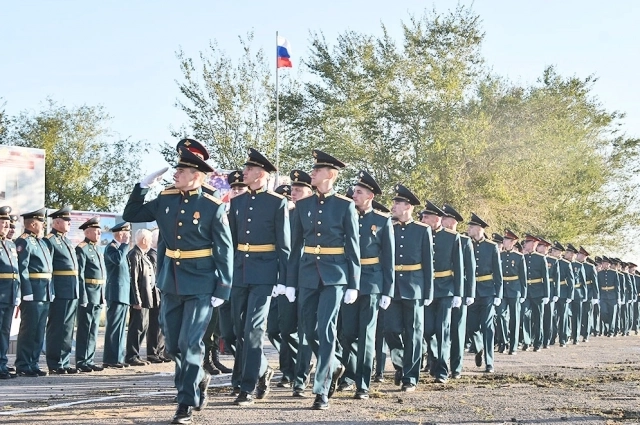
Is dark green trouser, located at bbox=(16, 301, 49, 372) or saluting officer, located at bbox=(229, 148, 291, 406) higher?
saluting officer, located at bbox=(229, 148, 291, 406)

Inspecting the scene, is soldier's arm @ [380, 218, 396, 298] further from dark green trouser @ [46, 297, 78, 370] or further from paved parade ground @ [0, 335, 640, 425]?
dark green trouser @ [46, 297, 78, 370]

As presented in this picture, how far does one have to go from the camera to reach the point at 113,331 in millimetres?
16031

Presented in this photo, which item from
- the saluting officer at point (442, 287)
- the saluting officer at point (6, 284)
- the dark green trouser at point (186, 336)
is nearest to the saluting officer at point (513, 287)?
the saluting officer at point (442, 287)

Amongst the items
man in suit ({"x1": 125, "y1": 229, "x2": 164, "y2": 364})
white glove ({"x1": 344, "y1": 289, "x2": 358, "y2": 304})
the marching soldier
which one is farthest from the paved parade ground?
the marching soldier

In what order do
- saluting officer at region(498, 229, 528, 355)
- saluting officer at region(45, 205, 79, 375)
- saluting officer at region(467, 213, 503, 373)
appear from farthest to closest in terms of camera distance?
saluting officer at region(498, 229, 528, 355) → saluting officer at region(467, 213, 503, 373) → saluting officer at region(45, 205, 79, 375)

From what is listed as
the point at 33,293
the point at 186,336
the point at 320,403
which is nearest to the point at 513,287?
the point at 33,293

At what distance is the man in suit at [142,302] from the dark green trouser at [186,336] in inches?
265

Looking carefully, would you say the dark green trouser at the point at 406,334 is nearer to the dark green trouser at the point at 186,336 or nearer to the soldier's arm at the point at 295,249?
the soldier's arm at the point at 295,249

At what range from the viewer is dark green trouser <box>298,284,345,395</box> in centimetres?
1037

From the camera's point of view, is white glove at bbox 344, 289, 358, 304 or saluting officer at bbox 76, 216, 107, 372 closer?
white glove at bbox 344, 289, 358, 304

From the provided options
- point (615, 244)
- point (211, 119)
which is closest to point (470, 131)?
point (211, 119)

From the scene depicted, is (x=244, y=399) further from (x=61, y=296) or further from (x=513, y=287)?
(x=513, y=287)

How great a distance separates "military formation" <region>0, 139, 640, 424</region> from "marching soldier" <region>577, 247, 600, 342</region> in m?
12.8

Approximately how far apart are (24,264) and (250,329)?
501cm
